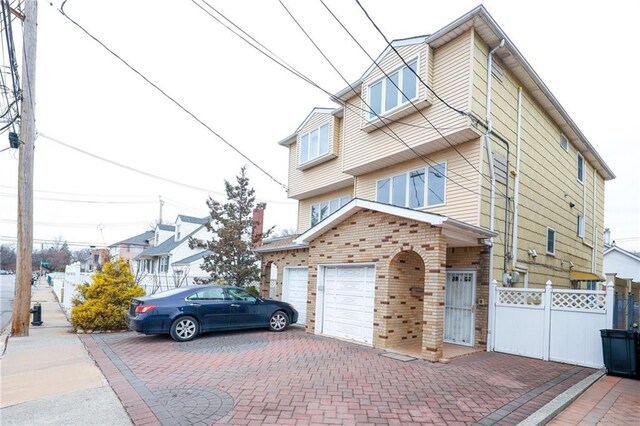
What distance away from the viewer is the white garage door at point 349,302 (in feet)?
32.5

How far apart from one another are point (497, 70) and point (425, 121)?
2.68m

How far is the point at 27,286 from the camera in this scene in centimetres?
979

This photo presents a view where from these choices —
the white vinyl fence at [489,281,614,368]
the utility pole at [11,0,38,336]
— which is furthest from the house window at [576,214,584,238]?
the utility pole at [11,0,38,336]

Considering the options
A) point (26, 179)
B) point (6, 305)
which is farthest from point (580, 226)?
point (6, 305)

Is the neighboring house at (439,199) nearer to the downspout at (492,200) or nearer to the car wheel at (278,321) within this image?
the downspout at (492,200)

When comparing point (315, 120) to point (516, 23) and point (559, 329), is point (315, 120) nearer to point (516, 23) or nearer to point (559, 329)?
point (516, 23)

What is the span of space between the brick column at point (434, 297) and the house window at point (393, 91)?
15.1 ft

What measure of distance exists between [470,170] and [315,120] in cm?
806

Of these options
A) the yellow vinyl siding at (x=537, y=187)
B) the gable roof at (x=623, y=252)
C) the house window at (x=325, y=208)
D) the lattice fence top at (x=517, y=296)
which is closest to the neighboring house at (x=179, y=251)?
the house window at (x=325, y=208)

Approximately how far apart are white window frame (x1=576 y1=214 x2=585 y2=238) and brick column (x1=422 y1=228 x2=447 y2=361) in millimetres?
11282

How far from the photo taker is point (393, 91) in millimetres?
11703

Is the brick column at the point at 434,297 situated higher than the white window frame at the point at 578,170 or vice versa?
the white window frame at the point at 578,170

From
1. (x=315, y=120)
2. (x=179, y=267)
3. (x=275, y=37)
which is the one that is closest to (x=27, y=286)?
(x=275, y=37)

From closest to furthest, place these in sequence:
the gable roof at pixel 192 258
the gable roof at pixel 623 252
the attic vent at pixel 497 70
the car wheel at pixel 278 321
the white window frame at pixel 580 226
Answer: the attic vent at pixel 497 70 < the car wheel at pixel 278 321 < the white window frame at pixel 580 226 < the gable roof at pixel 192 258 < the gable roof at pixel 623 252
